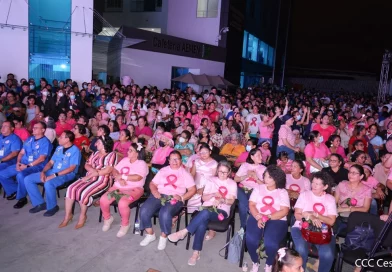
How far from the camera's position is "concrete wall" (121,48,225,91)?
1642cm

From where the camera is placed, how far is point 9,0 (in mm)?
11367

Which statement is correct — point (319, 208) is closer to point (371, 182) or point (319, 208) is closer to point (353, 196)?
point (353, 196)

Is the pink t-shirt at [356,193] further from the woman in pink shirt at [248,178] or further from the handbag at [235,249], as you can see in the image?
the handbag at [235,249]

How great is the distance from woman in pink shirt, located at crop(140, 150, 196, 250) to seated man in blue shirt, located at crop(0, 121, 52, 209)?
215 centimetres

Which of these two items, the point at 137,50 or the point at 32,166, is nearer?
the point at 32,166

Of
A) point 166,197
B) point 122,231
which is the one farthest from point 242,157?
point 122,231

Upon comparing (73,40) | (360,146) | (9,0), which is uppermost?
(9,0)

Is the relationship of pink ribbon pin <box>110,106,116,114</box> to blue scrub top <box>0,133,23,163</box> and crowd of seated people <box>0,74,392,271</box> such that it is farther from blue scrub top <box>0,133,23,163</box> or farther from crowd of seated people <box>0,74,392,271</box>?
blue scrub top <box>0,133,23,163</box>

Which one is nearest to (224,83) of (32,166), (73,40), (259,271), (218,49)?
(218,49)

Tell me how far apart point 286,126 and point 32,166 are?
4747mm

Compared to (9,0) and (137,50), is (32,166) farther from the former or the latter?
(137,50)

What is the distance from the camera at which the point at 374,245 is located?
388 centimetres

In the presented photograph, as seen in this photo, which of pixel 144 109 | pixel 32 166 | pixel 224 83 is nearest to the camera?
pixel 32 166

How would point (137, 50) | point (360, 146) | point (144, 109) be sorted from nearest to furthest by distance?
point (360, 146)
point (144, 109)
point (137, 50)
